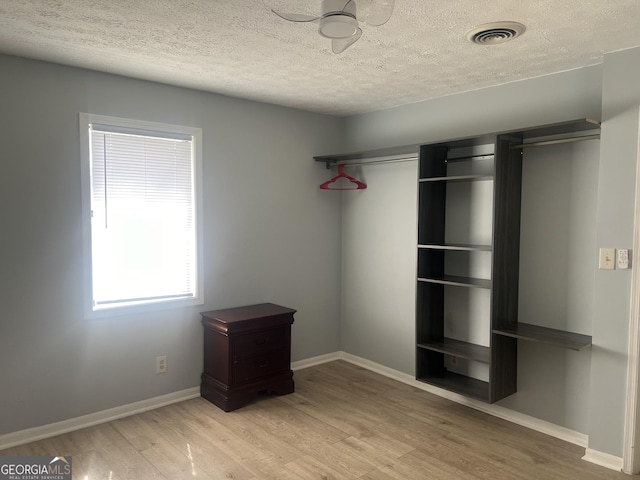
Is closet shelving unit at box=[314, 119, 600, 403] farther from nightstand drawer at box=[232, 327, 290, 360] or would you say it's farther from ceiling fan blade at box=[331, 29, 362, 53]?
ceiling fan blade at box=[331, 29, 362, 53]

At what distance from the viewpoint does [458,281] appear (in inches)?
134

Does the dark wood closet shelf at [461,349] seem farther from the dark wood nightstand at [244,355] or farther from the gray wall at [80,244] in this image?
the gray wall at [80,244]

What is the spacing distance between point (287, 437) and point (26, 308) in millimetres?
1866

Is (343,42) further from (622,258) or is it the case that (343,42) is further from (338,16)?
(622,258)

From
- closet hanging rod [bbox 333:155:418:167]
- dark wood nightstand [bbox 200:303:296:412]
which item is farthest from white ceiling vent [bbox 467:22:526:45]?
dark wood nightstand [bbox 200:303:296:412]

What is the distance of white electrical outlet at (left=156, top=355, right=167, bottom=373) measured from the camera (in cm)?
356

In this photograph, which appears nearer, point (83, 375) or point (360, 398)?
point (83, 375)

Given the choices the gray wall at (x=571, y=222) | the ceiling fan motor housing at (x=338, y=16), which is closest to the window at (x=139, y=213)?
the gray wall at (x=571, y=222)

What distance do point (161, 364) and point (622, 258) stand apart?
3170 millimetres

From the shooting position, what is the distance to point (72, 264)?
3.13 metres

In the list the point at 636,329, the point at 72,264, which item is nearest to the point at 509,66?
the point at 636,329

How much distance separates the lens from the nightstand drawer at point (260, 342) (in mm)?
3539

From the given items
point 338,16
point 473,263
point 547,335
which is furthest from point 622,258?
point 338,16

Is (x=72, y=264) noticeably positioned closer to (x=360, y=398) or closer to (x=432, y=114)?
(x=360, y=398)
